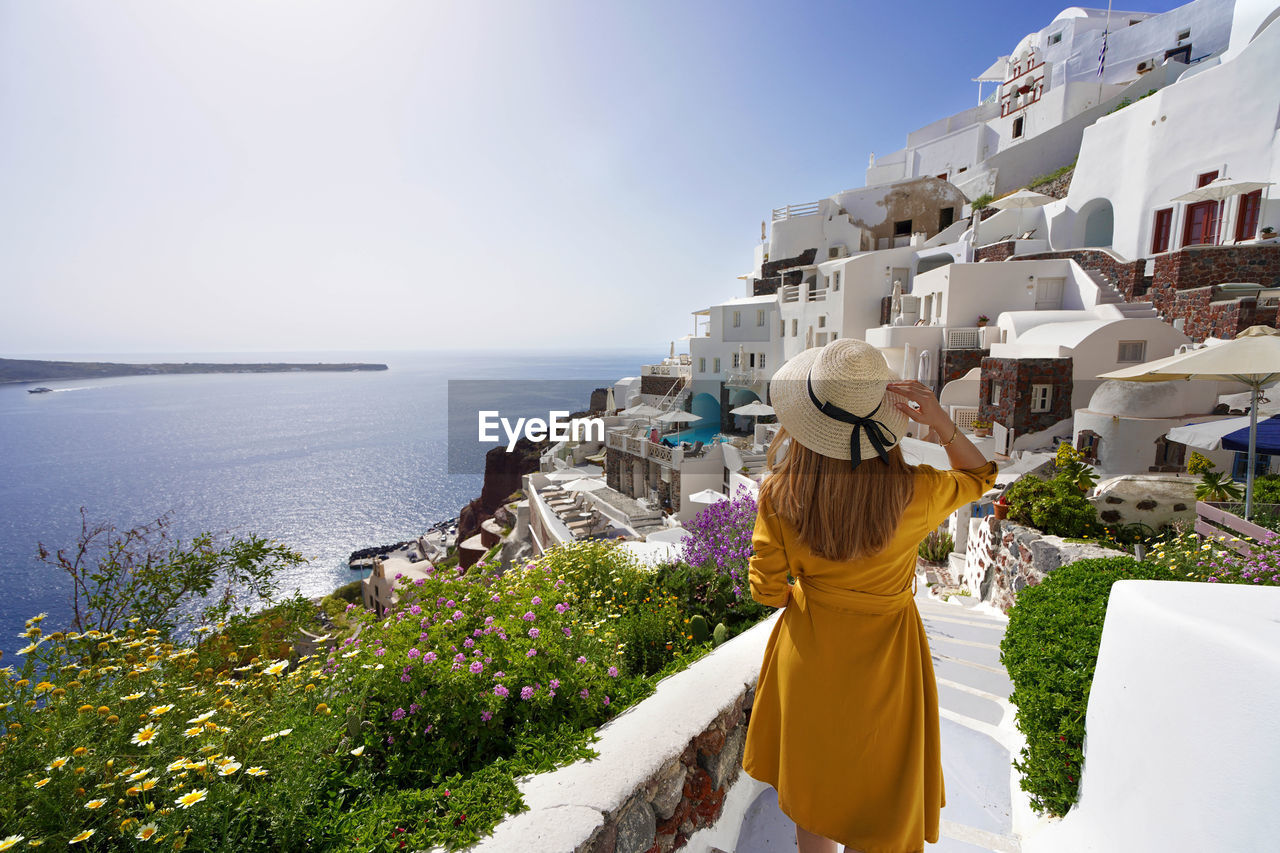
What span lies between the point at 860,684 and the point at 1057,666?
1957 millimetres

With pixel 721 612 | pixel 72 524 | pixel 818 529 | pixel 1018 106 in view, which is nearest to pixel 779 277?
pixel 1018 106

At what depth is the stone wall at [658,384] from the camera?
33.0 m

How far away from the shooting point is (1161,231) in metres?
15.9

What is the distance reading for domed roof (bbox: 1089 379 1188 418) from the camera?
9531mm

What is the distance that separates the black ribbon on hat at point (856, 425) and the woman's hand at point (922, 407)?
0.66 ft

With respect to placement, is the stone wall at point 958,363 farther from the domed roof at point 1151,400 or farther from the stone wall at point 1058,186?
the stone wall at point 1058,186

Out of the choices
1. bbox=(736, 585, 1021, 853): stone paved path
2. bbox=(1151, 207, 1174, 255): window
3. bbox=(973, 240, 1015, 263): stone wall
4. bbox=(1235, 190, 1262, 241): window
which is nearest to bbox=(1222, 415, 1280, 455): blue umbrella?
bbox=(736, 585, 1021, 853): stone paved path

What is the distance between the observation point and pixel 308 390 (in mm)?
183000

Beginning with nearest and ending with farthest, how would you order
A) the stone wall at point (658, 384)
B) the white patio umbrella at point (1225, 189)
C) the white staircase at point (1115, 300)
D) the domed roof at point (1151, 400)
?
the domed roof at point (1151, 400)
the white patio umbrella at point (1225, 189)
the white staircase at point (1115, 300)
the stone wall at point (658, 384)

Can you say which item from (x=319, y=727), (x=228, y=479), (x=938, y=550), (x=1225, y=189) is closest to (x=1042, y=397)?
(x=938, y=550)

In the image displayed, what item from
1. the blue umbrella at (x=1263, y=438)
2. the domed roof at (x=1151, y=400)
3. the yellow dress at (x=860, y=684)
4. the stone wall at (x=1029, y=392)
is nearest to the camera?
the yellow dress at (x=860, y=684)

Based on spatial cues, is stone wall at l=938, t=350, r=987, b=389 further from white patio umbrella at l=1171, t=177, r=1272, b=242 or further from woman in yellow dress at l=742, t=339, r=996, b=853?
woman in yellow dress at l=742, t=339, r=996, b=853

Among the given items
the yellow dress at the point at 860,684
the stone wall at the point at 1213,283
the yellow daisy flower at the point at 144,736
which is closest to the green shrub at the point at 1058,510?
the yellow dress at the point at 860,684

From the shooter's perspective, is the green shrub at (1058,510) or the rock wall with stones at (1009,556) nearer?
the rock wall with stones at (1009,556)
